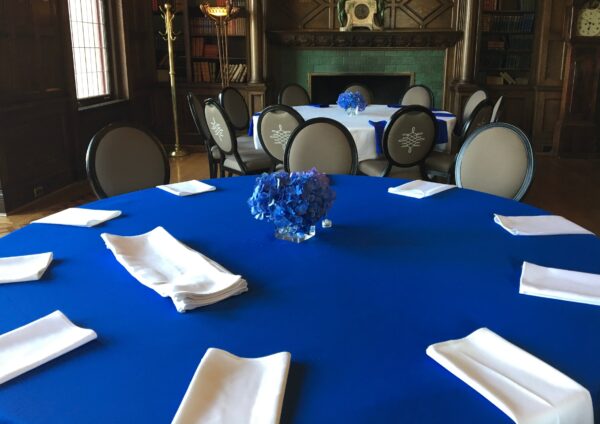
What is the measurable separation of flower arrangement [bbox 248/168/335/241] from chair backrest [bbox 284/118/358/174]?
135 cm

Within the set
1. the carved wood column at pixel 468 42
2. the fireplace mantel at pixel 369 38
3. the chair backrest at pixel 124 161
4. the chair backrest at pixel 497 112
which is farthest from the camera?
the fireplace mantel at pixel 369 38

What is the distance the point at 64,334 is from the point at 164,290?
26 centimetres

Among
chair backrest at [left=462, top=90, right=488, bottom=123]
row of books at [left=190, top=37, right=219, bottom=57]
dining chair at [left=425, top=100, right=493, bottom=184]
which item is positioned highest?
row of books at [left=190, top=37, right=219, bottom=57]

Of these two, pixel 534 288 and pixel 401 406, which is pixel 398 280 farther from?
pixel 401 406

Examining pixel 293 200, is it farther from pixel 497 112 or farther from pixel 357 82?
pixel 357 82

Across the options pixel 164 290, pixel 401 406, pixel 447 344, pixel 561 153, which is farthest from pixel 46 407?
pixel 561 153

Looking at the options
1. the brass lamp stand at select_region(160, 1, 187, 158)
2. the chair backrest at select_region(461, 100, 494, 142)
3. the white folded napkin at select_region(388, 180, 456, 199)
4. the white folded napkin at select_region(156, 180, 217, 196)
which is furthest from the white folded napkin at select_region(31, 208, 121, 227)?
the brass lamp stand at select_region(160, 1, 187, 158)

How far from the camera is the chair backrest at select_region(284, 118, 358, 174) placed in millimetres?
3041

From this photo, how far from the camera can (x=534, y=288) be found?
1.37m

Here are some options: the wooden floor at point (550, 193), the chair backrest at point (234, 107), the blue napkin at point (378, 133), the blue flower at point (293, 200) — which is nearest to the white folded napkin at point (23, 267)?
the blue flower at point (293, 200)

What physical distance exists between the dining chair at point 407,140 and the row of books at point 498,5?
382 cm

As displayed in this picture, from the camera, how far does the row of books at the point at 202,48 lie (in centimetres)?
716

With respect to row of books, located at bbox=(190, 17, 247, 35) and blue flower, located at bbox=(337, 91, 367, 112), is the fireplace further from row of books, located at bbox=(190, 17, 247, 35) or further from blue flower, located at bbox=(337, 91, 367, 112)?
blue flower, located at bbox=(337, 91, 367, 112)

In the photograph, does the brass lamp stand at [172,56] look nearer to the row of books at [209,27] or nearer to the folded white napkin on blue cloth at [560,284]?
the row of books at [209,27]
